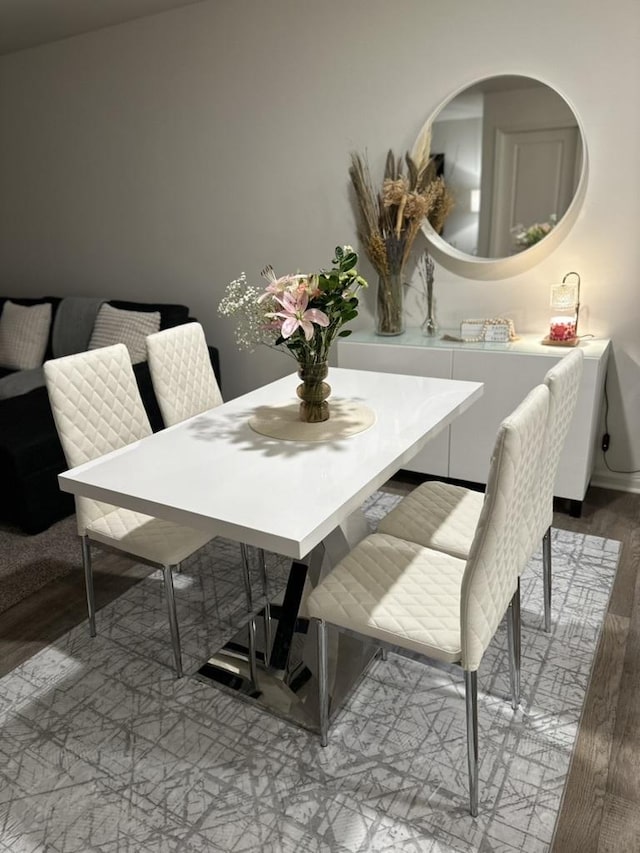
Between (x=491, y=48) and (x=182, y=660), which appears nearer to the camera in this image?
(x=182, y=660)

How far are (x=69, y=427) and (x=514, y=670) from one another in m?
1.50

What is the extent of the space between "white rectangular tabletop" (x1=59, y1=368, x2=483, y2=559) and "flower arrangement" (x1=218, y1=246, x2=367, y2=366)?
0.95ft

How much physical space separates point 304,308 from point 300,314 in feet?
0.07

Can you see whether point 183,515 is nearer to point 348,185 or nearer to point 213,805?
point 213,805

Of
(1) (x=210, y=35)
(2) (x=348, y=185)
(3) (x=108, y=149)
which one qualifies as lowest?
(2) (x=348, y=185)

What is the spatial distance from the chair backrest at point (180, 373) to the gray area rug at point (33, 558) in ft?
2.58

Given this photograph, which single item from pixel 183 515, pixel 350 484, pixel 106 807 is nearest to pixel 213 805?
pixel 106 807

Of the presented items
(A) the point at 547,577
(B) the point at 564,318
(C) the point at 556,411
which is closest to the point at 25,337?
(B) the point at 564,318

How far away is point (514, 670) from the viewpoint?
1.80 m

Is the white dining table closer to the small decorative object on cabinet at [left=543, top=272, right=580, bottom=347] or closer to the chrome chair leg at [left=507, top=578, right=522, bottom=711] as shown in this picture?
the chrome chair leg at [left=507, top=578, right=522, bottom=711]

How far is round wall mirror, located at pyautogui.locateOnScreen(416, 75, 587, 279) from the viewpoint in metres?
2.87

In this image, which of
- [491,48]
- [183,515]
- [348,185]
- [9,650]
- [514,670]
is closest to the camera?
[183,515]

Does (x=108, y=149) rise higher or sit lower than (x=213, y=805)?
higher

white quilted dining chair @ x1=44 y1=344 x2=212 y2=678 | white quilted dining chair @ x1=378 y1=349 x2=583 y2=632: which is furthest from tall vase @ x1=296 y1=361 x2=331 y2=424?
white quilted dining chair @ x1=44 y1=344 x2=212 y2=678
